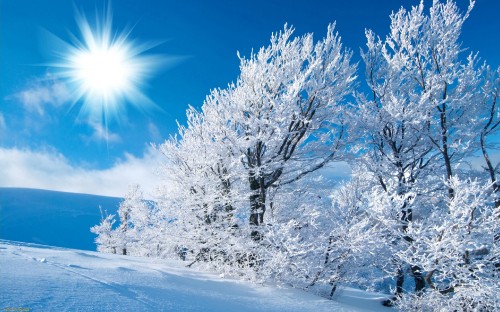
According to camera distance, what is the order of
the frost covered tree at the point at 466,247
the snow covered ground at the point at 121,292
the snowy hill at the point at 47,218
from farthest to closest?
the snowy hill at the point at 47,218
the frost covered tree at the point at 466,247
the snow covered ground at the point at 121,292

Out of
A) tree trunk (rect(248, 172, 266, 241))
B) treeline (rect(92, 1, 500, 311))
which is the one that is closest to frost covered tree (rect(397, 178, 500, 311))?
treeline (rect(92, 1, 500, 311))

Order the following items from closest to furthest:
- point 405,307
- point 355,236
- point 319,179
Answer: point 355,236 < point 405,307 < point 319,179

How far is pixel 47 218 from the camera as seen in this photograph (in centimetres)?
5728

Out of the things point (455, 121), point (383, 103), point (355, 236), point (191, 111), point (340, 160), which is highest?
point (191, 111)

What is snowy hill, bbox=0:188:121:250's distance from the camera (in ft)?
173

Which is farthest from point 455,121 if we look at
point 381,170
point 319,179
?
point 319,179

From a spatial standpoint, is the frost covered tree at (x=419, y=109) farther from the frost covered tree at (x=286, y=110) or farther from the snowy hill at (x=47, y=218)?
the snowy hill at (x=47, y=218)

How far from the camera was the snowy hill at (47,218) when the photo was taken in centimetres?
5262

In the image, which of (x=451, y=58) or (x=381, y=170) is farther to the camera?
(x=381, y=170)

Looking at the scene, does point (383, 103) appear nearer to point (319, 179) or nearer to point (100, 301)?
point (319, 179)

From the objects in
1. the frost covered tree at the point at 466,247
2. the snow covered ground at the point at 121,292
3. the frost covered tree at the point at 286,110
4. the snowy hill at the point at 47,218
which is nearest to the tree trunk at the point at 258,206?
the frost covered tree at the point at 286,110

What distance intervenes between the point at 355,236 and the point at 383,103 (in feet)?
17.2

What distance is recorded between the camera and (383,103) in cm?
923

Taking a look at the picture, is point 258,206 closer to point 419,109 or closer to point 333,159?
point 333,159
